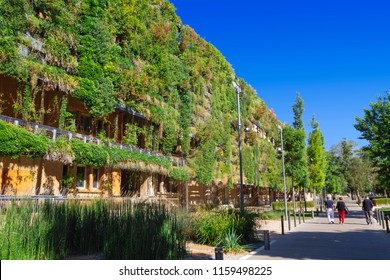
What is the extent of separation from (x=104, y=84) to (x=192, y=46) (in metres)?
15.4

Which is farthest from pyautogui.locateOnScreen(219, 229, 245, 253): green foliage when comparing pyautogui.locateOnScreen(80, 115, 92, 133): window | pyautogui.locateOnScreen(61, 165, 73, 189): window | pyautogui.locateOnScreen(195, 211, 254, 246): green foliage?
pyautogui.locateOnScreen(80, 115, 92, 133): window

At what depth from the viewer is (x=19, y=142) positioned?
53.5 ft

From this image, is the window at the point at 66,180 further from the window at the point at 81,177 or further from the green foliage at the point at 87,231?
the green foliage at the point at 87,231

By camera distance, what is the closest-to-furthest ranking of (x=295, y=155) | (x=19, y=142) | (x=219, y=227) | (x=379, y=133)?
(x=219, y=227)
(x=19, y=142)
(x=379, y=133)
(x=295, y=155)

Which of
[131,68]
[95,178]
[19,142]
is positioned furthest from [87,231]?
[131,68]

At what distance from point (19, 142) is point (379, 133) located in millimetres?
26787

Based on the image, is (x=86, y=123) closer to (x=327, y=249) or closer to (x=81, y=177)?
(x=81, y=177)

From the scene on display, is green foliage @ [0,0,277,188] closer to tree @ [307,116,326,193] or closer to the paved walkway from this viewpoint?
tree @ [307,116,326,193]

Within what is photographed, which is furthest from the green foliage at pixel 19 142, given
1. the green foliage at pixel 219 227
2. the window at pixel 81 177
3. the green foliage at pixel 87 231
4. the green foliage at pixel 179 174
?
the green foliage at pixel 179 174

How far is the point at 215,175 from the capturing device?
3388cm

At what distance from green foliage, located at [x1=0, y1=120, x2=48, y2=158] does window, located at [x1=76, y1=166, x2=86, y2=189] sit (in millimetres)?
5573

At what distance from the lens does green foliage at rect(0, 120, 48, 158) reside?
1578 centimetres

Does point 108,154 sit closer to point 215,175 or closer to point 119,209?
point 119,209

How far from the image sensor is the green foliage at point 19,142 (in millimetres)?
15781
